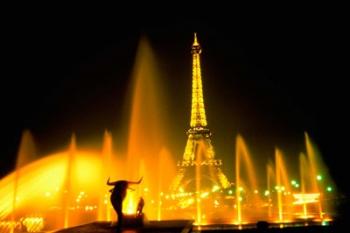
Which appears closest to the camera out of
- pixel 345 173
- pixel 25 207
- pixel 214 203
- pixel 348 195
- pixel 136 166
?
pixel 136 166

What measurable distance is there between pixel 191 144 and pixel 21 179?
35.1m

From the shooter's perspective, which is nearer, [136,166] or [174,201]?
[136,166]

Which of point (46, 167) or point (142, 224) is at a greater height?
point (46, 167)

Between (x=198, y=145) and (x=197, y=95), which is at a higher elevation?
(x=197, y=95)

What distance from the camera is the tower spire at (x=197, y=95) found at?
5991 cm

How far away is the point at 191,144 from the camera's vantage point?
59125 millimetres

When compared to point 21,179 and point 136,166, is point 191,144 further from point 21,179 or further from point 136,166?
point 21,179

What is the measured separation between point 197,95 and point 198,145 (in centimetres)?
800

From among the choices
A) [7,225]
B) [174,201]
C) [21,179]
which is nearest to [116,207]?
[7,225]

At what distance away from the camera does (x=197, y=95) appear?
6072 centimetres

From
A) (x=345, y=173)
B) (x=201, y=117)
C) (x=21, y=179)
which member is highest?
(x=201, y=117)

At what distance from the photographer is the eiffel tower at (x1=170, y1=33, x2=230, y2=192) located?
195 feet

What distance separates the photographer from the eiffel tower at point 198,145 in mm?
59406

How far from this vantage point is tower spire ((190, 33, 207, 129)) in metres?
59.9
